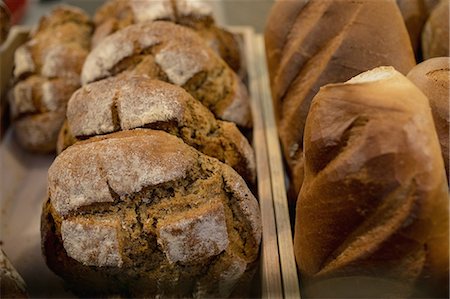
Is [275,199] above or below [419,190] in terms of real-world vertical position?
below

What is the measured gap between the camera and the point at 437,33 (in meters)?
1.48

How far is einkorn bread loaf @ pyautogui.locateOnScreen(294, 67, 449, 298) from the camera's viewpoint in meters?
0.91

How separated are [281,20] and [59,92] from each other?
0.77 metres

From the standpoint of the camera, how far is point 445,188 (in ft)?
3.00

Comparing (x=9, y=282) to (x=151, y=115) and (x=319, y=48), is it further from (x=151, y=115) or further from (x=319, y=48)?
(x=319, y=48)

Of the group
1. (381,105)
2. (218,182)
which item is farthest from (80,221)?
(381,105)

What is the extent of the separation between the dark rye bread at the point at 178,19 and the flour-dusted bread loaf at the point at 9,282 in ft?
2.86

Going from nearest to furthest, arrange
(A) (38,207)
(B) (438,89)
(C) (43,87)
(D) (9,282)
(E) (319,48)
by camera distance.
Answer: (B) (438,89) < (D) (9,282) < (E) (319,48) < (A) (38,207) < (C) (43,87)

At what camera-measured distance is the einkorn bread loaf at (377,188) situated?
905mm

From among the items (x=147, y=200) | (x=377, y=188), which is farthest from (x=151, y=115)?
(x=377, y=188)

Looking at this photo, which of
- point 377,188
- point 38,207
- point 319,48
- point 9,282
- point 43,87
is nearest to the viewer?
point 377,188

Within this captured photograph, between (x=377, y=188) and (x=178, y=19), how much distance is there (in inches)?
42.5

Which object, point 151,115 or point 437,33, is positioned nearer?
point 151,115

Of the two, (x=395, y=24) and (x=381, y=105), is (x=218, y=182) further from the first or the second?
(x=395, y=24)
